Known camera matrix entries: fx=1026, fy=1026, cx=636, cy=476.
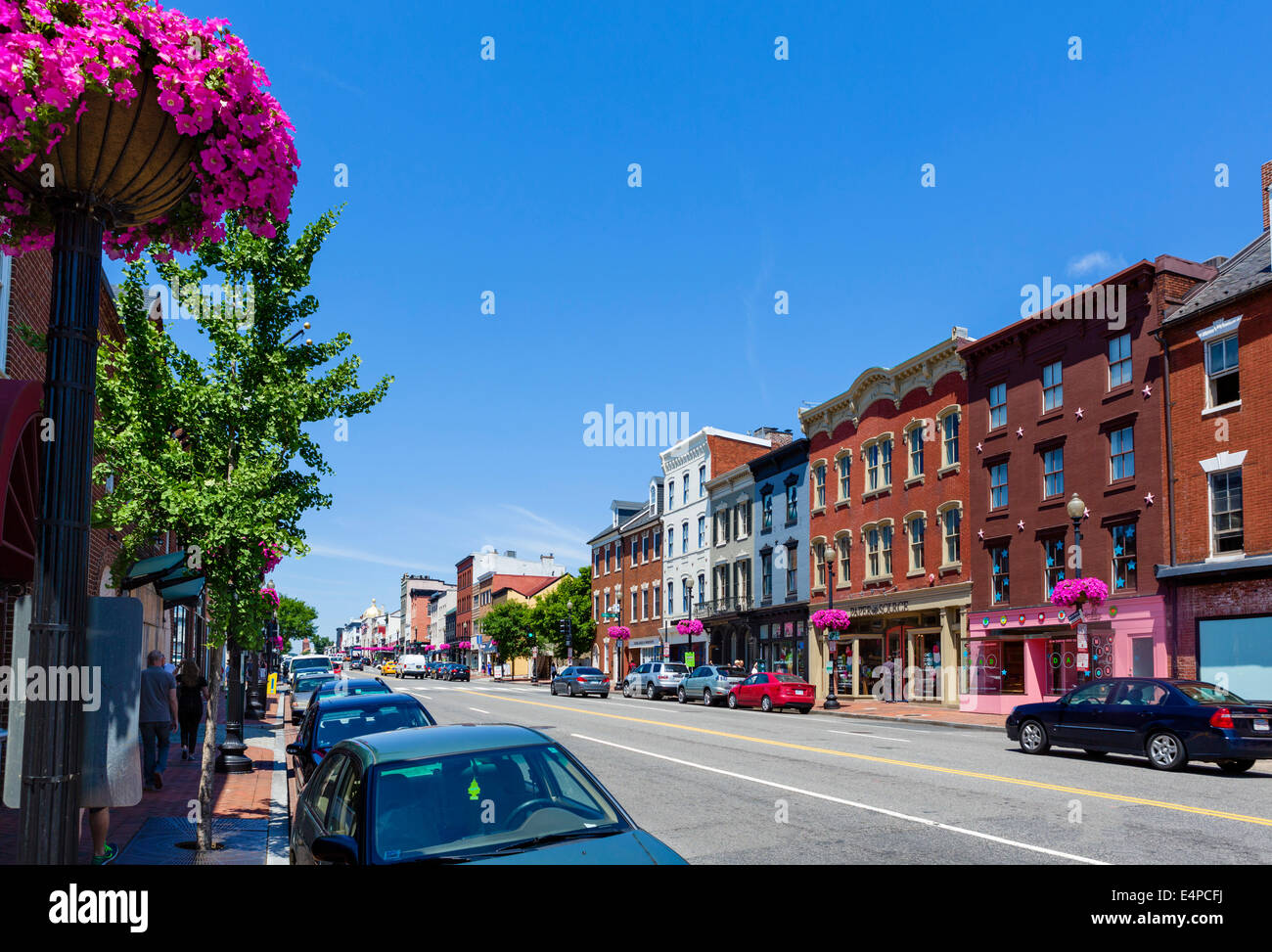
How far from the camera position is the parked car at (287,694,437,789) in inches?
454

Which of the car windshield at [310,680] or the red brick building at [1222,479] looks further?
the car windshield at [310,680]

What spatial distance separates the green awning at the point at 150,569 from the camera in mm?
7079

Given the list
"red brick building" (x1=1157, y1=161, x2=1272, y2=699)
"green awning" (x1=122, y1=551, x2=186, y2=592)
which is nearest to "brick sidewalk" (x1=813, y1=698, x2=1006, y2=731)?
"red brick building" (x1=1157, y1=161, x2=1272, y2=699)

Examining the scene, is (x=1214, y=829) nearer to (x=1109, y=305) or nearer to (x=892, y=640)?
(x=1109, y=305)

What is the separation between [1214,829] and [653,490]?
55.7m

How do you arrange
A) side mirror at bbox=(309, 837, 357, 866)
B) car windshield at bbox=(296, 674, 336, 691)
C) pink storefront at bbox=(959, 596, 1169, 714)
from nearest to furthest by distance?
side mirror at bbox=(309, 837, 357, 866) → pink storefront at bbox=(959, 596, 1169, 714) → car windshield at bbox=(296, 674, 336, 691)

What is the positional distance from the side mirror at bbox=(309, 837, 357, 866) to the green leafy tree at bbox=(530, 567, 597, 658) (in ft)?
232

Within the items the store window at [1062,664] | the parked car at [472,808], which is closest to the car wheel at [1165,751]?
the parked car at [472,808]

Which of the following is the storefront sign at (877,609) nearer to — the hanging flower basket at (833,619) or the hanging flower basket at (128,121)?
the hanging flower basket at (833,619)

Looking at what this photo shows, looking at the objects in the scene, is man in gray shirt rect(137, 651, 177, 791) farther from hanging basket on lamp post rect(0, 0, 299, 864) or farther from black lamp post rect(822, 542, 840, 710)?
black lamp post rect(822, 542, 840, 710)

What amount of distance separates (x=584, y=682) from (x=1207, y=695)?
33518mm

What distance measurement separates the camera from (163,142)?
13.7 feet

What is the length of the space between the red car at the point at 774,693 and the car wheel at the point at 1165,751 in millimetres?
19267
